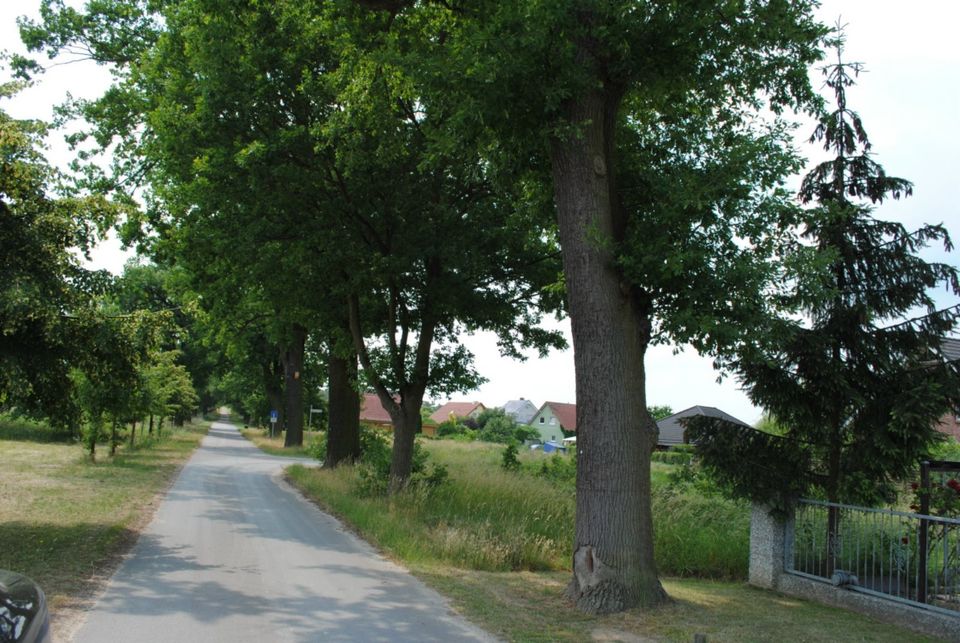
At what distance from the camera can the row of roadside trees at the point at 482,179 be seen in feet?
27.7

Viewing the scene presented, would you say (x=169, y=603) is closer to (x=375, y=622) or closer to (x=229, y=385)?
(x=375, y=622)

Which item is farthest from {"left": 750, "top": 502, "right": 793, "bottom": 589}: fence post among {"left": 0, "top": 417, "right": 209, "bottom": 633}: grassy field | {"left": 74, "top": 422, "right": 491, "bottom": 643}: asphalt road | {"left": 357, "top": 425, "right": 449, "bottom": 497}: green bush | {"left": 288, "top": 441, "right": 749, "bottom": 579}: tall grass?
{"left": 0, "top": 417, "right": 209, "bottom": 633}: grassy field

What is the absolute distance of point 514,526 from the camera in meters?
12.5

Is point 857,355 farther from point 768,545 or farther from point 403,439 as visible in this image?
point 403,439

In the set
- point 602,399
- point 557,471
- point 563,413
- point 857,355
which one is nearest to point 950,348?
point 857,355

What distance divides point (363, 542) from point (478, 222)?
21.8ft

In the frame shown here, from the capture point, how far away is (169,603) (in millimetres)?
7570

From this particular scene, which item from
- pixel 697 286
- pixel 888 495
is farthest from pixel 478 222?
pixel 888 495

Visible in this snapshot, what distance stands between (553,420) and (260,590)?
110435 mm

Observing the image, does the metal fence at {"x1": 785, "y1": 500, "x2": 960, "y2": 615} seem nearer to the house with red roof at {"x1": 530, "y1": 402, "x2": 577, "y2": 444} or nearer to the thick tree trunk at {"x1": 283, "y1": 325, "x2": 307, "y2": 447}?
the thick tree trunk at {"x1": 283, "y1": 325, "x2": 307, "y2": 447}

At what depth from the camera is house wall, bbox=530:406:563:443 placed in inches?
4425

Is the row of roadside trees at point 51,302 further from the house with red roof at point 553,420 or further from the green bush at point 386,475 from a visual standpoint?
the house with red roof at point 553,420

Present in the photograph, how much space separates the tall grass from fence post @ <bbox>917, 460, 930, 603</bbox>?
3.77 meters

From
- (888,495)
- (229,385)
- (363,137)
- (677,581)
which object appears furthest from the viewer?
(229,385)
